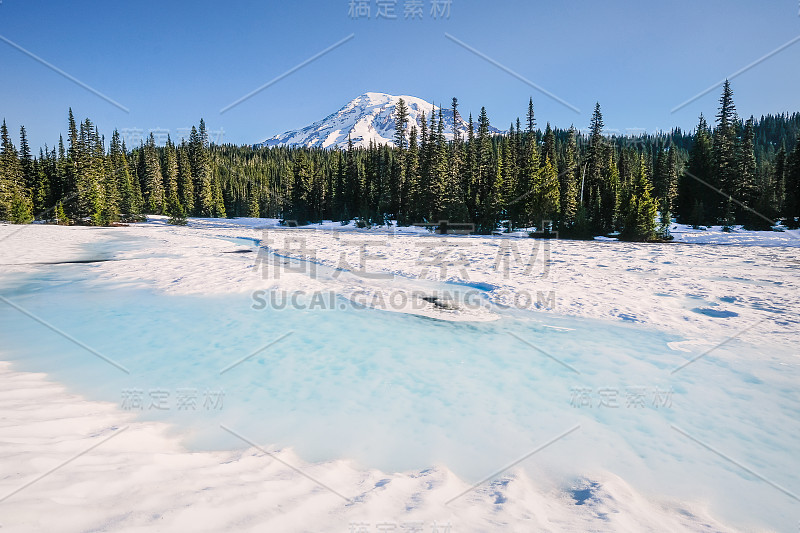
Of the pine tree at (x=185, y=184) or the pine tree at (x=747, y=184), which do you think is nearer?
the pine tree at (x=747, y=184)

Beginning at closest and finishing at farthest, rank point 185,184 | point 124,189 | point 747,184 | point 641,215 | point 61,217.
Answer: point 641,215 → point 747,184 → point 61,217 → point 124,189 → point 185,184

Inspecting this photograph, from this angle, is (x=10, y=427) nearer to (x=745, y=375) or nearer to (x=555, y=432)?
(x=555, y=432)

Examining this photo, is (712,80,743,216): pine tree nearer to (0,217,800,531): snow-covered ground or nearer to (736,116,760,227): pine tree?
(736,116,760,227): pine tree

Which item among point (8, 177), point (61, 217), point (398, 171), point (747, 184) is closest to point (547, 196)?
point (747, 184)

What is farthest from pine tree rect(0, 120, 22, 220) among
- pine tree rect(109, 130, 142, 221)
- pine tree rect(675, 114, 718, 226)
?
pine tree rect(675, 114, 718, 226)

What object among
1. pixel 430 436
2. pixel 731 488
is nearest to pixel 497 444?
pixel 430 436

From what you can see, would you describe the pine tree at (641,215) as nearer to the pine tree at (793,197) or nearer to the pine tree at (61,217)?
the pine tree at (793,197)

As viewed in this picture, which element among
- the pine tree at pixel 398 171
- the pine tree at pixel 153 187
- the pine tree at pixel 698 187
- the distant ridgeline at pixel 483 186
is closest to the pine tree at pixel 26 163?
the distant ridgeline at pixel 483 186

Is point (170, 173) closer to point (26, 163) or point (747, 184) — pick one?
point (26, 163)
